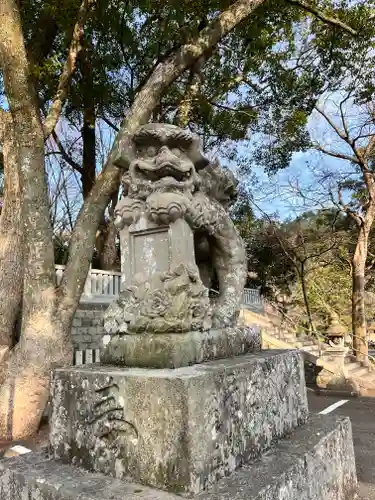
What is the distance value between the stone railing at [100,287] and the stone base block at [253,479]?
7252mm

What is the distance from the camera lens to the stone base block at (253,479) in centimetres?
162

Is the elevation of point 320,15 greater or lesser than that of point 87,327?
greater

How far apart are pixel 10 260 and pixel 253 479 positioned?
5.47 m

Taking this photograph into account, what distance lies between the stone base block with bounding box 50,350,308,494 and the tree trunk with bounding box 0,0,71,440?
387 cm

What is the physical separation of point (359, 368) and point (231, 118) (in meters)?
7.74

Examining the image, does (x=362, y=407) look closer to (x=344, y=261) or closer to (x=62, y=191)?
(x=344, y=261)

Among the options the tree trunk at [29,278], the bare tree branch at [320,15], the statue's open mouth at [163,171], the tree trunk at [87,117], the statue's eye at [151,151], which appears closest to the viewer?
the statue's open mouth at [163,171]

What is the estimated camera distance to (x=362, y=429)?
17.0 feet

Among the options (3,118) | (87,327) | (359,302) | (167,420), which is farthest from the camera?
(359,302)

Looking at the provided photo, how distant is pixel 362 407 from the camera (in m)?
6.99

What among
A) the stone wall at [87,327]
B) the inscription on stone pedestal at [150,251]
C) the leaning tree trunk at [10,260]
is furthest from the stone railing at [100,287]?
the inscription on stone pedestal at [150,251]

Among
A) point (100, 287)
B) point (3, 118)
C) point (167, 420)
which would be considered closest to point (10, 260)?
point (3, 118)

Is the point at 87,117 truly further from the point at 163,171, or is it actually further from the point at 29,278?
the point at 163,171

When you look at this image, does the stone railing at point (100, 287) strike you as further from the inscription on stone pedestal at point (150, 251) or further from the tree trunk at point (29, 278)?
the inscription on stone pedestal at point (150, 251)
